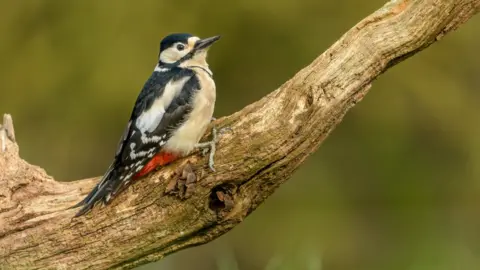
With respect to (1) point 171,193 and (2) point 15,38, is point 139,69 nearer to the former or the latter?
(2) point 15,38

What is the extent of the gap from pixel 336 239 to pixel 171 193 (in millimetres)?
4800

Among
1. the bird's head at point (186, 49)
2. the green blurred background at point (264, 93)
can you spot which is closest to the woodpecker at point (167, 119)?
the bird's head at point (186, 49)

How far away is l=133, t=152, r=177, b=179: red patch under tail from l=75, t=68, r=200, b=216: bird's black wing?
2 centimetres

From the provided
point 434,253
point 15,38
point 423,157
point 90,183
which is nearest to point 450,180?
point 423,157

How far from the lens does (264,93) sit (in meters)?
8.12

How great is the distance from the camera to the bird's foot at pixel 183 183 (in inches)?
134

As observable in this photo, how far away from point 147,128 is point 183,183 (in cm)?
39

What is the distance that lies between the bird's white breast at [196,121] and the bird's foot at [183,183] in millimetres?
124

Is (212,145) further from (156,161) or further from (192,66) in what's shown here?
(192,66)

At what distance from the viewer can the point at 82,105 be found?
8.24m

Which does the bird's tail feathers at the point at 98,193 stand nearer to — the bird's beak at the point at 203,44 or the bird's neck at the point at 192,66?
the bird's neck at the point at 192,66

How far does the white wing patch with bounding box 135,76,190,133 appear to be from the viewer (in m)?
3.73

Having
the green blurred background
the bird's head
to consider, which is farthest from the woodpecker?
the green blurred background

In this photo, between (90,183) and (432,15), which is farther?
(90,183)
